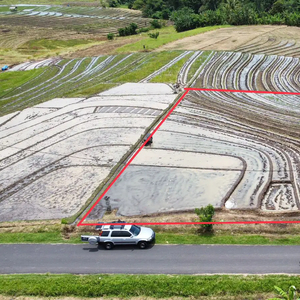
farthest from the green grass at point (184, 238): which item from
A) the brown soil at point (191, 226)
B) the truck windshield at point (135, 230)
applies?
the truck windshield at point (135, 230)

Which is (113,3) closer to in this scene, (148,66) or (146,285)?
(148,66)

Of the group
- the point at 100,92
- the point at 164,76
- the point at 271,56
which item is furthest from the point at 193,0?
the point at 100,92

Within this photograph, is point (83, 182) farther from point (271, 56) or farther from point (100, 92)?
point (271, 56)

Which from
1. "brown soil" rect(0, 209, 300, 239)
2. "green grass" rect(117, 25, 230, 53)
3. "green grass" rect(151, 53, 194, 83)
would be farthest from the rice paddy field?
"green grass" rect(117, 25, 230, 53)

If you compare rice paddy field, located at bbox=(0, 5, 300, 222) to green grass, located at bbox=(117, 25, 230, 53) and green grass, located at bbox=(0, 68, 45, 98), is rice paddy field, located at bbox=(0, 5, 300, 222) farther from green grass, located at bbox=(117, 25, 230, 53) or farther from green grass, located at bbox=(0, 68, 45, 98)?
green grass, located at bbox=(117, 25, 230, 53)

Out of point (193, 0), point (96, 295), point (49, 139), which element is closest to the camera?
point (96, 295)

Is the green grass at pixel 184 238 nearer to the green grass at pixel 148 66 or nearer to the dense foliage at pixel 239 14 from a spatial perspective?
the green grass at pixel 148 66
